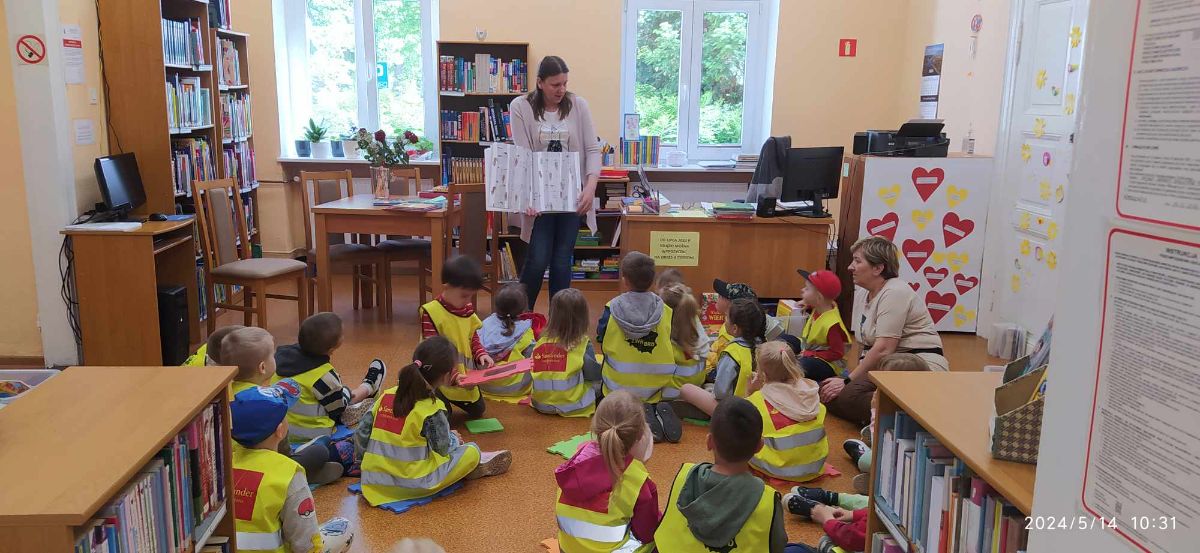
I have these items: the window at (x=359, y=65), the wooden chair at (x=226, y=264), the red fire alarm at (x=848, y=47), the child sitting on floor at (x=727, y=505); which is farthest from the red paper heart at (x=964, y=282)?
the window at (x=359, y=65)

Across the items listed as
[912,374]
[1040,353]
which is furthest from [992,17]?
[1040,353]

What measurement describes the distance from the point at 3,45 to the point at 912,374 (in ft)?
15.2

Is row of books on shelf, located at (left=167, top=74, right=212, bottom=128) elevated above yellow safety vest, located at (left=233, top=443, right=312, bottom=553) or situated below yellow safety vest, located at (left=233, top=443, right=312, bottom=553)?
above

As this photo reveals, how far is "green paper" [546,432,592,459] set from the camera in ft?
12.2

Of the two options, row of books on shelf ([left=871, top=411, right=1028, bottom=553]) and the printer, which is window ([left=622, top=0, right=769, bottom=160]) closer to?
the printer

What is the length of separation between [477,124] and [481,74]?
1.27ft

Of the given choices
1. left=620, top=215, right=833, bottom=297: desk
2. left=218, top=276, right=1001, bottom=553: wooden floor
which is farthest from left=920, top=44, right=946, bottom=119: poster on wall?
left=218, top=276, right=1001, bottom=553: wooden floor

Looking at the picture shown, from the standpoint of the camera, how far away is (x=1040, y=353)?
6.04ft

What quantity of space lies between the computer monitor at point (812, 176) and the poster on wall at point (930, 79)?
1342mm

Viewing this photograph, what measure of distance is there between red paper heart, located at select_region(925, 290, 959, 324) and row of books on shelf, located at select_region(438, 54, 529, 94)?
343cm

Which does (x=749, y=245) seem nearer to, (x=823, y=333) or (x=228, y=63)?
(x=823, y=333)

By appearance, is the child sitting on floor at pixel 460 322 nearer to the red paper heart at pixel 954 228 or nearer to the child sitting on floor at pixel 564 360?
the child sitting on floor at pixel 564 360

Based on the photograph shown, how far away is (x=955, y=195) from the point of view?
542 centimetres

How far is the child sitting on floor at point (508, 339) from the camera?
4.34 metres
